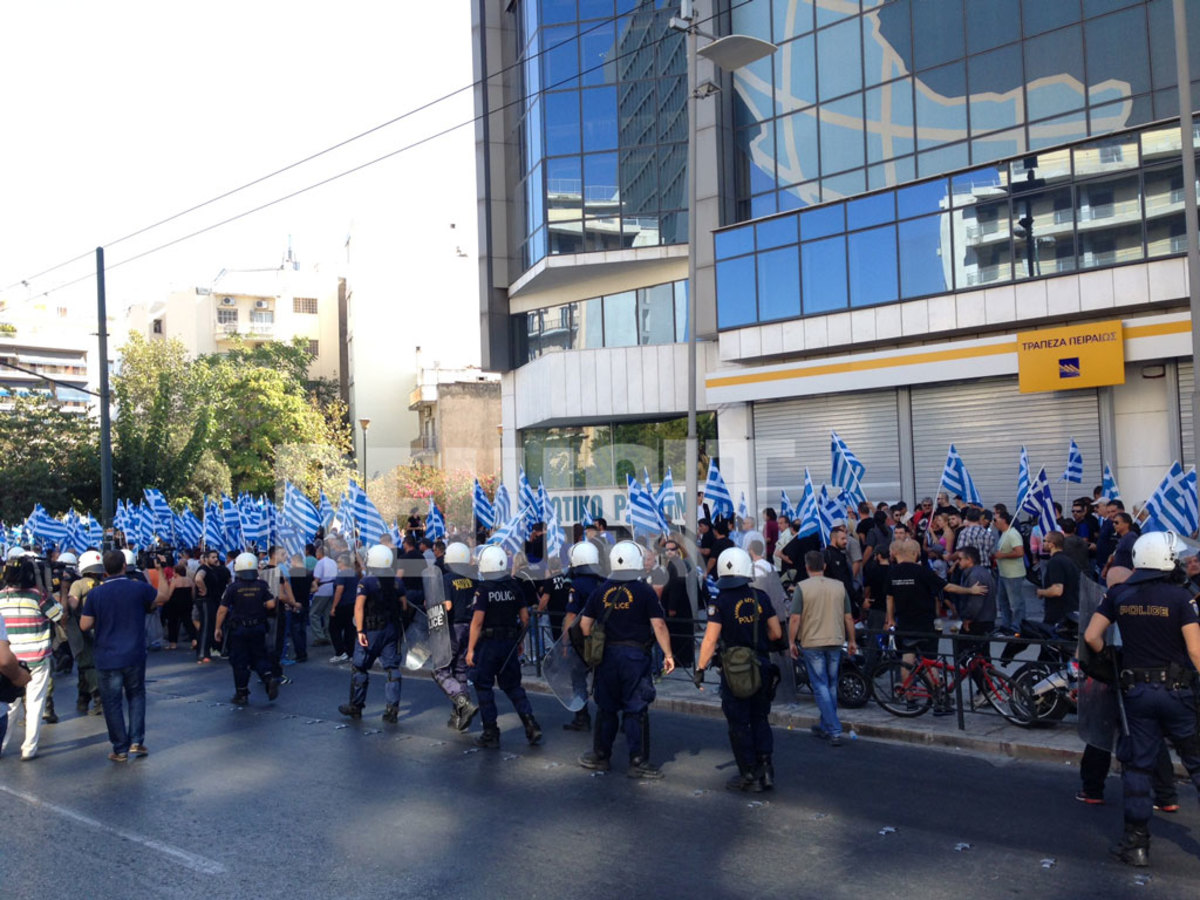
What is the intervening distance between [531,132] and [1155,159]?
57.2 feet

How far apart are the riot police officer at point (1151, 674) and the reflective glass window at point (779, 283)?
65.5 feet

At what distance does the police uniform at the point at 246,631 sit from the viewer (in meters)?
12.5

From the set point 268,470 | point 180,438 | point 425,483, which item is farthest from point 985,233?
point 268,470

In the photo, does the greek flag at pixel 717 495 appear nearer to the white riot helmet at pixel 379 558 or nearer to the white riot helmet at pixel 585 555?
the white riot helmet at pixel 379 558

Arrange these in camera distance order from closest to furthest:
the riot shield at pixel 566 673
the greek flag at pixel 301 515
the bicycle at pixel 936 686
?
the bicycle at pixel 936 686, the riot shield at pixel 566 673, the greek flag at pixel 301 515

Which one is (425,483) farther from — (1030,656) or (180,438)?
(1030,656)

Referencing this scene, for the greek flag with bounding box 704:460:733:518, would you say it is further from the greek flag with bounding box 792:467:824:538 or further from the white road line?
the white road line

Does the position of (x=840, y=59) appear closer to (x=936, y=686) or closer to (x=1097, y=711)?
(x=936, y=686)

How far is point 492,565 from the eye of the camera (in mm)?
10008

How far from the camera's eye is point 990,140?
23.1 meters

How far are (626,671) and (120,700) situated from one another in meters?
4.41

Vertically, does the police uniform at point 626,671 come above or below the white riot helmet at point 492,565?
below

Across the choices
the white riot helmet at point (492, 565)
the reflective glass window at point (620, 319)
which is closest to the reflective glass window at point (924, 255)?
the reflective glass window at point (620, 319)

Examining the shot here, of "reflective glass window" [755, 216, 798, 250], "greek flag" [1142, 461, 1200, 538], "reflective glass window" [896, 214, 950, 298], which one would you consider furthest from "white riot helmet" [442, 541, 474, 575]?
"reflective glass window" [755, 216, 798, 250]
